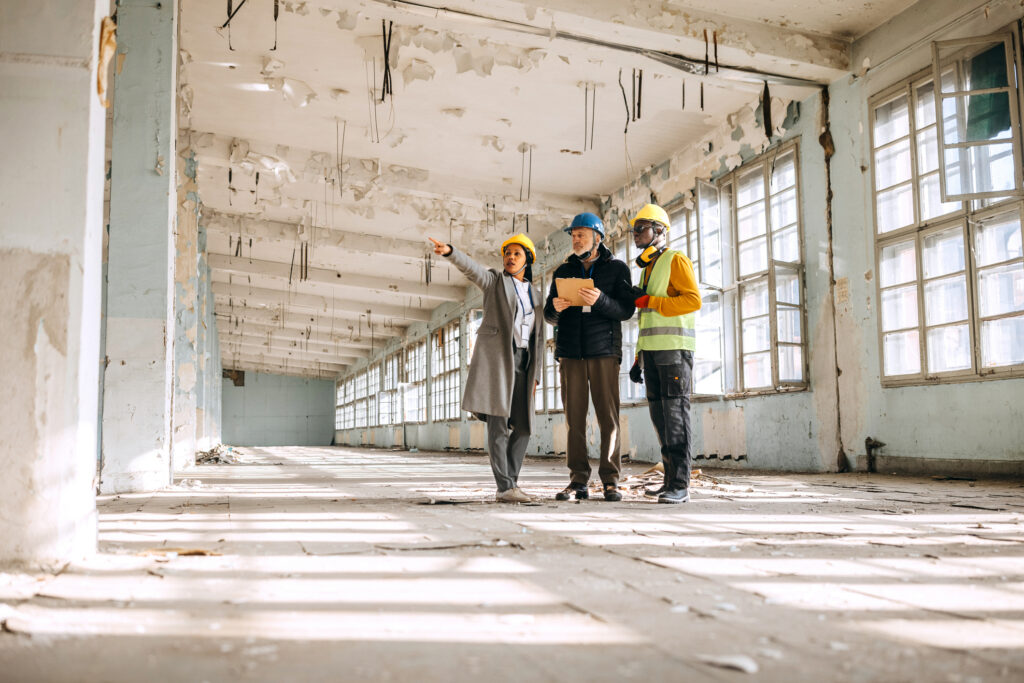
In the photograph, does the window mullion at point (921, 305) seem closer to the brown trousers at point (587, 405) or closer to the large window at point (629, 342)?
the brown trousers at point (587, 405)

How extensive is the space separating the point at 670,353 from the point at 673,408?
307 millimetres

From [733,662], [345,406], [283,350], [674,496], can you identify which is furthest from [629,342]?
[345,406]

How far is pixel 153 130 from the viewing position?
579 cm

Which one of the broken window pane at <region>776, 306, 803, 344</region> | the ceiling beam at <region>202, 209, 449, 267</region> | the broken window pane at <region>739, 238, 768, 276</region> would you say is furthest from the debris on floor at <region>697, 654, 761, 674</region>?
the ceiling beam at <region>202, 209, 449, 267</region>

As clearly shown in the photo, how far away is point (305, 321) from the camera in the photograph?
73.4 ft

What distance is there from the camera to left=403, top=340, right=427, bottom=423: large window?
21.5 m

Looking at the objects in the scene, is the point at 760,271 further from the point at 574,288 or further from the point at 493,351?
the point at 493,351

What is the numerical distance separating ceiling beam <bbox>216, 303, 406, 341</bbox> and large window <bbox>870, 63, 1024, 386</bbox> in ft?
51.6

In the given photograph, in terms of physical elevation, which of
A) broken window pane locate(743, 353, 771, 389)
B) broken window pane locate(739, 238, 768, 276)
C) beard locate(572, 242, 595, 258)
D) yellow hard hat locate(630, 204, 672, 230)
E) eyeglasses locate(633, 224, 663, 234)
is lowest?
broken window pane locate(743, 353, 771, 389)

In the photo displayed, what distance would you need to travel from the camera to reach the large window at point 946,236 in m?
5.89

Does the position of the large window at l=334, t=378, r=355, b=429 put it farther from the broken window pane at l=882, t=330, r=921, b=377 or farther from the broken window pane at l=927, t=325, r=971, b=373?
the broken window pane at l=927, t=325, r=971, b=373

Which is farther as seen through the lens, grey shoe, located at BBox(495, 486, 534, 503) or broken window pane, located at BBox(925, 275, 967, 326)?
broken window pane, located at BBox(925, 275, 967, 326)

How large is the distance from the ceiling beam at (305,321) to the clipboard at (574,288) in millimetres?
16875

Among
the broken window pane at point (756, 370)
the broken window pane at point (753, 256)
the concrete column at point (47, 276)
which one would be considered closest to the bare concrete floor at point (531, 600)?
the concrete column at point (47, 276)
